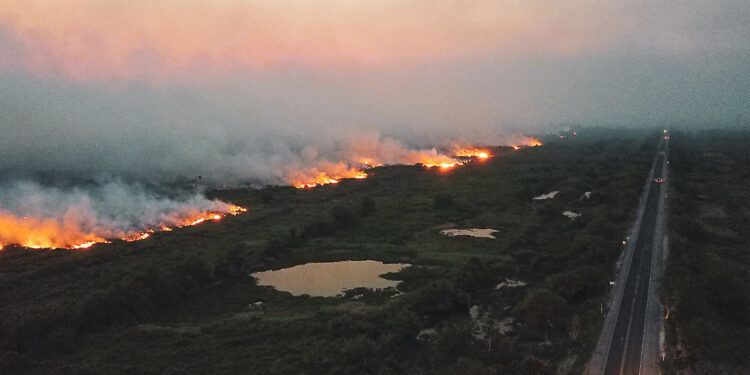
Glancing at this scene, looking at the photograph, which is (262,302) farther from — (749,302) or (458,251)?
(749,302)

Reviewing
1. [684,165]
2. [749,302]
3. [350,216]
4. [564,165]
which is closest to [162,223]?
[350,216]

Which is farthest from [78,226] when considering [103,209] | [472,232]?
[472,232]

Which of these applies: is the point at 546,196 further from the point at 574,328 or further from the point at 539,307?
the point at 574,328

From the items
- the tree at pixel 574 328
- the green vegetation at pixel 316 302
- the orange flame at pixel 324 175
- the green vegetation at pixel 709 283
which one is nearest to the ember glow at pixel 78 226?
the green vegetation at pixel 316 302

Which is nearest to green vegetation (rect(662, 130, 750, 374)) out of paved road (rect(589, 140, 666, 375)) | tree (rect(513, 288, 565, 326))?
paved road (rect(589, 140, 666, 375))

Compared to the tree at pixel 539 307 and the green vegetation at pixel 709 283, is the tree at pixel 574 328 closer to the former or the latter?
the tree at pixel 539 307

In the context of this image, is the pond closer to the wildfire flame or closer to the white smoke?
the wildfire flame
